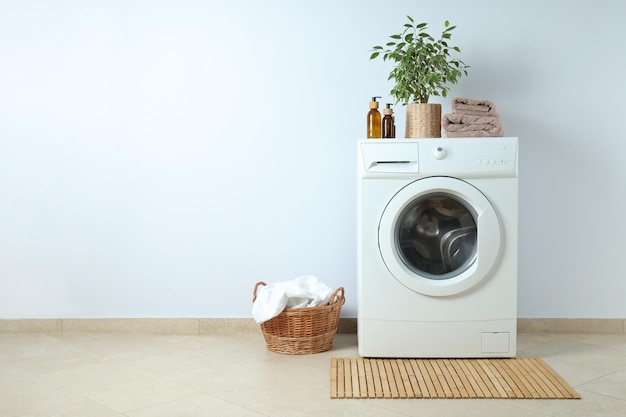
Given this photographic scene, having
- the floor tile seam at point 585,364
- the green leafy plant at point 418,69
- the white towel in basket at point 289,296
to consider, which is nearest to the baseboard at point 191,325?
the white towel in basket at point 289,296

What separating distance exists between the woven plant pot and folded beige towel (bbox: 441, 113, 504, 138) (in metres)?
0.05

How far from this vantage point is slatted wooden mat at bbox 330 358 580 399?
2311 millimetres

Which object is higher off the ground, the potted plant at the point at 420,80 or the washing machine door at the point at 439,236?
the potted plant at the point at 420,80

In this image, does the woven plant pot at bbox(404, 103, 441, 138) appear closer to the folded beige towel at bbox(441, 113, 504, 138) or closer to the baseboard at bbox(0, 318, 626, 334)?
the folded beige towel at bbox(441, 113, 504, 138)

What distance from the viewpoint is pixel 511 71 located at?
3.18 m

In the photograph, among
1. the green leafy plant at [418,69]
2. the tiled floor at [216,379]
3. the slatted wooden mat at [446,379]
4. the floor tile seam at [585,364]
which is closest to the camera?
the tiled floor at [216,379]

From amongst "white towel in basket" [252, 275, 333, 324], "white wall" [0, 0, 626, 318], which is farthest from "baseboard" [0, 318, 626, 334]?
"white towel in basket" [252, 275, 333, 324]

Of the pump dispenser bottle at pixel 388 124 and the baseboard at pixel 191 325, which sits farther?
the baseboard at pixel 191 325

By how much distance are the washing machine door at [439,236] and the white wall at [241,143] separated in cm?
56

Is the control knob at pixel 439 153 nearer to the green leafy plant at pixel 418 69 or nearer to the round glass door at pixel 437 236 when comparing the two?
the round glass door at pixel 437 236

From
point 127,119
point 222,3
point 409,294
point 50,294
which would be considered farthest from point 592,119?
point 50,294

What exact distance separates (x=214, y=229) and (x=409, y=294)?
1.05 metres

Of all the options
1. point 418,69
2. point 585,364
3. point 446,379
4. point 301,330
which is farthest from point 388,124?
point 585,364

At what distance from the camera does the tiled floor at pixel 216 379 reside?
7.20 ft
